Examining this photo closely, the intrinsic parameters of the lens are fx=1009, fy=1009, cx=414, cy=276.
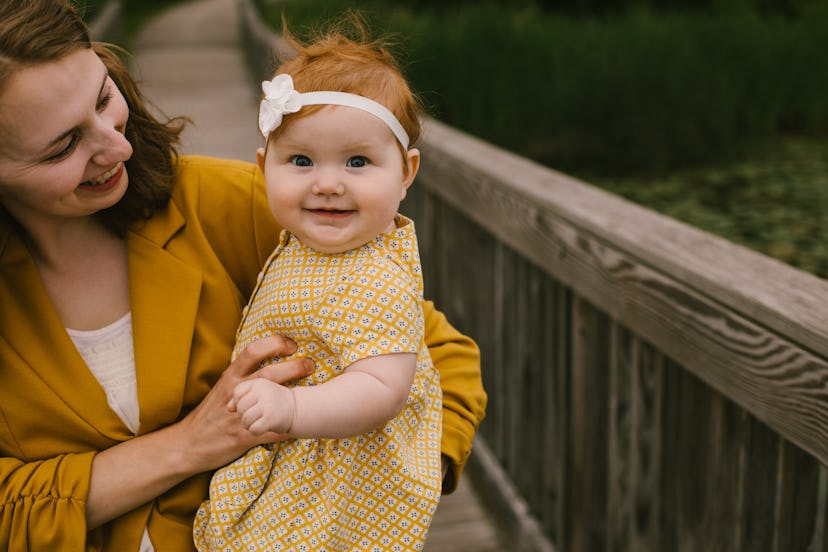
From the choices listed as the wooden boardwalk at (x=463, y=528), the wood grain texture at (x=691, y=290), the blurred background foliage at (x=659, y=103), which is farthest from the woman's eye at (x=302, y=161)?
the blurred background foliage at (x=659, y=103)

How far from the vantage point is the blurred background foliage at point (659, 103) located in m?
6.66

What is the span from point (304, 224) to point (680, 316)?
0.72m

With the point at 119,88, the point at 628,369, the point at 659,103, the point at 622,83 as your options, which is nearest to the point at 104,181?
the point at 119,88

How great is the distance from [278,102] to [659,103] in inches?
258

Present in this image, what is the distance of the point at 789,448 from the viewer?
1528 mm

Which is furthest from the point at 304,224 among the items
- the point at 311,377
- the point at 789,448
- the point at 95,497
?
the point at 789,448

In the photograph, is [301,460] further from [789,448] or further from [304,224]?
[789,448]

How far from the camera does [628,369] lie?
2068mm

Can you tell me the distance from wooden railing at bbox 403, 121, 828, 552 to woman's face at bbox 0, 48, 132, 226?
93cm

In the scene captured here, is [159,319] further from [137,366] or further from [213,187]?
[213,187]

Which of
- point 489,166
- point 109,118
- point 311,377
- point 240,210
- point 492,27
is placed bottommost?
point 492,27

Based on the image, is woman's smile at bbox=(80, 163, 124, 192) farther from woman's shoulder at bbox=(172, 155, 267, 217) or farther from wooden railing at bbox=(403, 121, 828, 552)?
wooden railing at bbox=(403, 121, 828, 552)

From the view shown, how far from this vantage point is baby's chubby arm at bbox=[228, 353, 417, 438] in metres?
1.16

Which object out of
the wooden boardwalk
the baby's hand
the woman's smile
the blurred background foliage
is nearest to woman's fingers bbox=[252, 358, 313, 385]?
the baby's hand
